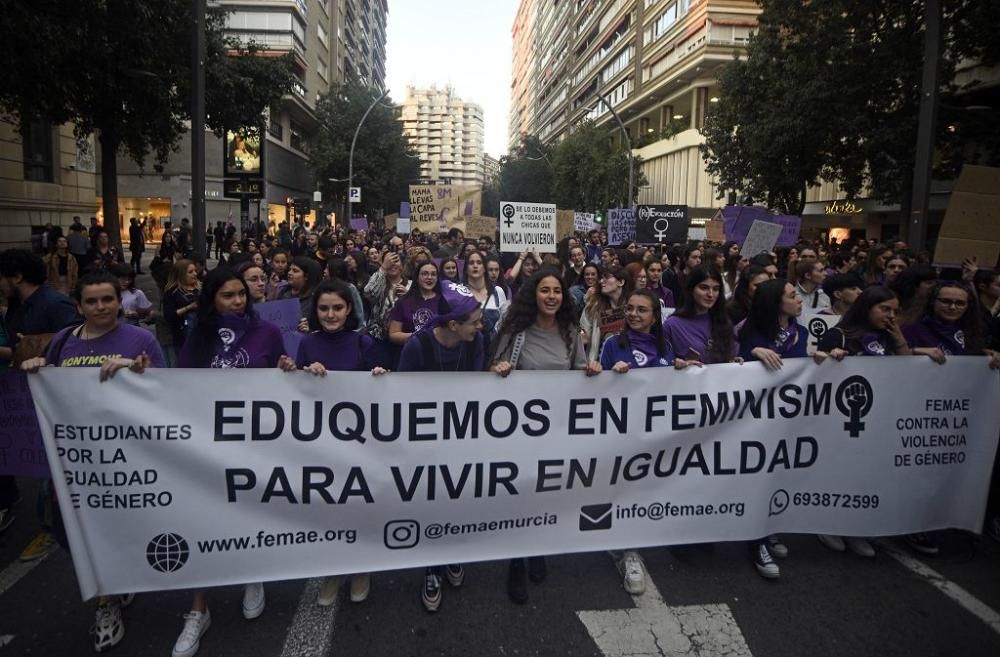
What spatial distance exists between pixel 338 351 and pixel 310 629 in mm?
1450

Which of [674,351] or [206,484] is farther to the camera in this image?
[674,351]

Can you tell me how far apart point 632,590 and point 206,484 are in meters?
2.26

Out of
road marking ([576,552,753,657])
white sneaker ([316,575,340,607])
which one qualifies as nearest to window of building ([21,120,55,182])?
white sneaker ([316,575,340,607])

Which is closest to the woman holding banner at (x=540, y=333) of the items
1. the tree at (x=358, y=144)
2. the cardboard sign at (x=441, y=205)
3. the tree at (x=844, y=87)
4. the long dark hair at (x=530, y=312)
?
the long dark hair at (x=530, y=312)

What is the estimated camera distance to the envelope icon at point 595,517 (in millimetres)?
3648

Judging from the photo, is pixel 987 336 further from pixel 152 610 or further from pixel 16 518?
pixel 16 518

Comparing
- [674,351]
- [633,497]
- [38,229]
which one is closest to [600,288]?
[674,351]

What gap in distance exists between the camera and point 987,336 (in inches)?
180

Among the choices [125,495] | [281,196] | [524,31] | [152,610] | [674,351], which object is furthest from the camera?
[524,31]

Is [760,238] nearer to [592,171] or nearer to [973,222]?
[973,222]

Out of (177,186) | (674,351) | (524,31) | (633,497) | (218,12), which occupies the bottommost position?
(633,497)

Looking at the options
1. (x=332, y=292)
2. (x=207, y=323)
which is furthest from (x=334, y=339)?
(x=207, y=323)

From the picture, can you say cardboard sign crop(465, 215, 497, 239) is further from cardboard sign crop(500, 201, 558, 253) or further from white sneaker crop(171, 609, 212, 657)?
white sneaker crop(171, 609, 212, 657)

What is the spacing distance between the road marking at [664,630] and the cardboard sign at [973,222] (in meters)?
6.09
